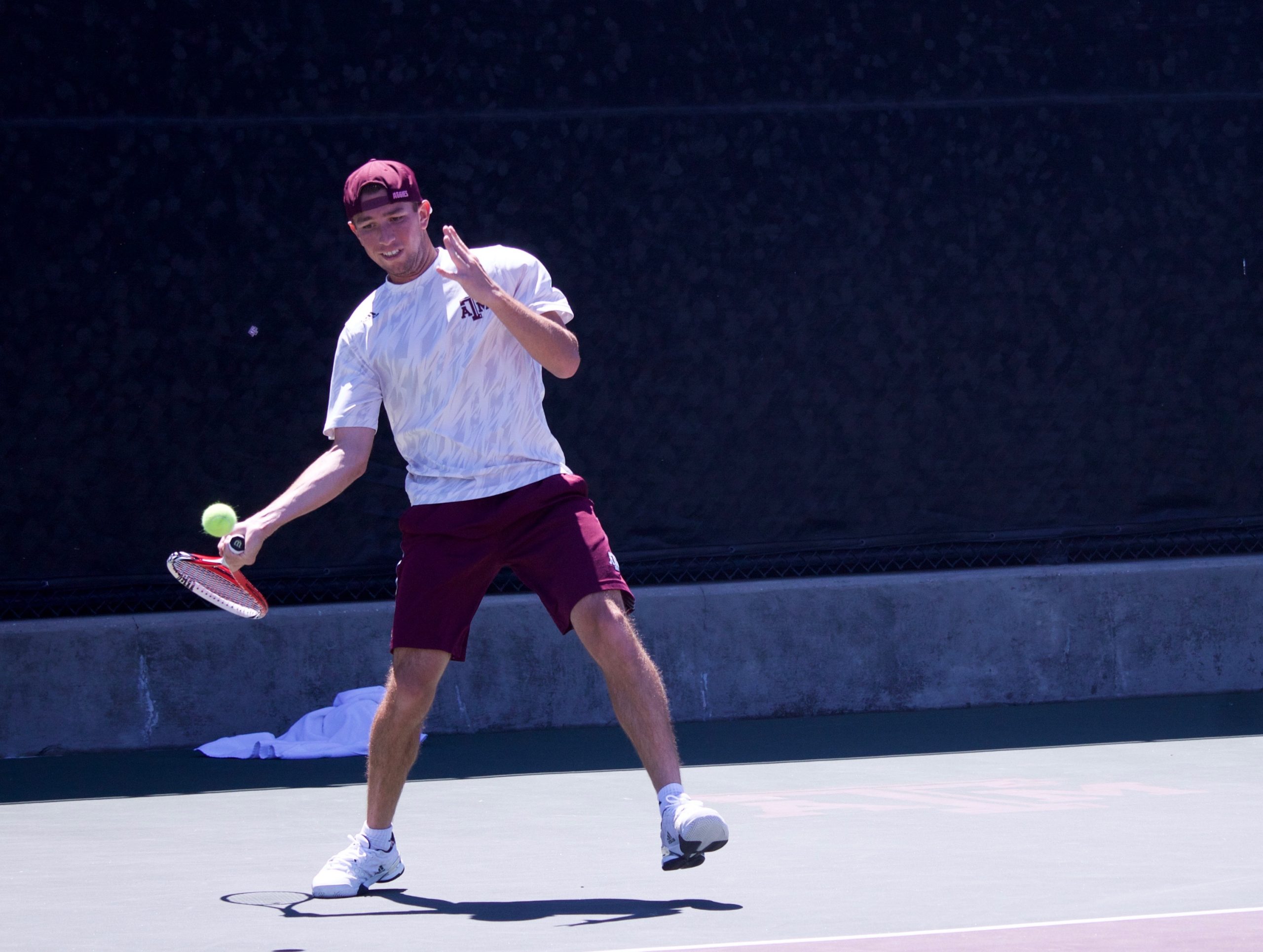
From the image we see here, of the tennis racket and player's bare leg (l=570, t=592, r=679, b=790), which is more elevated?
the tennis racket

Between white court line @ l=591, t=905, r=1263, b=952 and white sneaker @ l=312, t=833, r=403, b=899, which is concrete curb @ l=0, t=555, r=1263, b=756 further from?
white court line @ l=591, t=905, r=1263, b=952

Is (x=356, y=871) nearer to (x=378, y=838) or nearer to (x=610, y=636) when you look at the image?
(x=378, y=838)

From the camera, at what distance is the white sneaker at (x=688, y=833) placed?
14.1 ft

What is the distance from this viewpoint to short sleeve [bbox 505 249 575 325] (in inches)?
186

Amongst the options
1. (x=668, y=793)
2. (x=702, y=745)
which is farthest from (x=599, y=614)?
(x=702, y=745)

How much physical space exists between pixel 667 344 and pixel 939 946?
4.70 meters

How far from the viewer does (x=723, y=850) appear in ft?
16.9

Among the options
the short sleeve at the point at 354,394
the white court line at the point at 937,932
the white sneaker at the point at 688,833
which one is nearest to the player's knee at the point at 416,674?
the short sleeve at the point at 354,394

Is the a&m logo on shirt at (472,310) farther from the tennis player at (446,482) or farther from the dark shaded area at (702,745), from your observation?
the dark shaded area at (702,745)

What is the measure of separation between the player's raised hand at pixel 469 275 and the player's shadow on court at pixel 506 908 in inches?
56.4

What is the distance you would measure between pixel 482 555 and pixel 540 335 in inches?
23.4

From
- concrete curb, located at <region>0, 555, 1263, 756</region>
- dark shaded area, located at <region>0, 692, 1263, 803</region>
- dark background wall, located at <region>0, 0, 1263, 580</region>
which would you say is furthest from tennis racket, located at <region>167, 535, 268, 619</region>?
dark background wall, located at <region>0, 0, 1263, 580</region>

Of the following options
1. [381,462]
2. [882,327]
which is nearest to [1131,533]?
[882,327]

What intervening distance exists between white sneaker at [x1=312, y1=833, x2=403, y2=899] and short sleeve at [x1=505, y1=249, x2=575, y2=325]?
1392 mm
